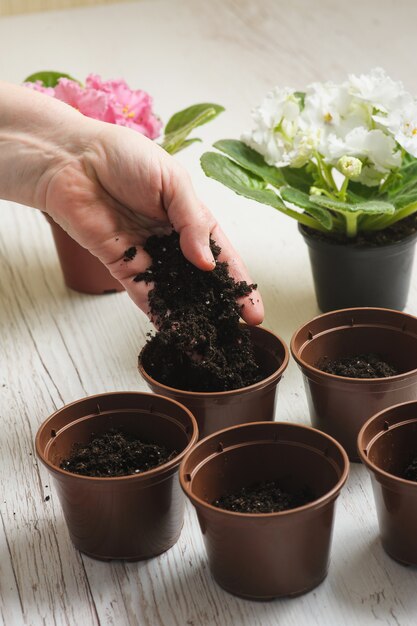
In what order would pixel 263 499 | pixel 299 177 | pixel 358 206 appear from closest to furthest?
pixel 263 499 → pixel 358 206 → pixel 299 177

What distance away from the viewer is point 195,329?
1.37m

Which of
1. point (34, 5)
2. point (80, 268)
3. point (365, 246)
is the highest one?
point (365, 246)

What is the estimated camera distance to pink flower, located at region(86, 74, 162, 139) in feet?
5.98

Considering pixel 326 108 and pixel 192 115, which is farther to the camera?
pixel 192 115

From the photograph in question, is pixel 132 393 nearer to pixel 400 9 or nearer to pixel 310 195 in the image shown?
pixel 310 195

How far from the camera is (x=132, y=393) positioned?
1.30 m

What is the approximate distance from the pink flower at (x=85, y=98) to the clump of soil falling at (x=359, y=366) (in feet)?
2.32

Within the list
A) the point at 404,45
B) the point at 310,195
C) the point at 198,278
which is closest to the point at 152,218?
the point at 198,278

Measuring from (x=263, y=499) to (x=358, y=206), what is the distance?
1.93 feet

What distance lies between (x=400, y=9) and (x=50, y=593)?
2600 millimetres

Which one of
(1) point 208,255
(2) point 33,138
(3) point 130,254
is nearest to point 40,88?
(2) point 33,138

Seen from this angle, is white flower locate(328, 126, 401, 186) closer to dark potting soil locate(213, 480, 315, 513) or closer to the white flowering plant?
the white flowering plant

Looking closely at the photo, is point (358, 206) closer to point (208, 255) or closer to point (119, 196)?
point (208, 255)

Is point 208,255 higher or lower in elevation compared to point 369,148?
lower
